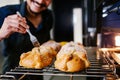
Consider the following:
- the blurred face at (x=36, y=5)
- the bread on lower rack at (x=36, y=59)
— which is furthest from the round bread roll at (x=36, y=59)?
the blurred face at (x=36, y=5)

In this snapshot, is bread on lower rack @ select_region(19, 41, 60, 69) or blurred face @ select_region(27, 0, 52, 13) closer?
bread on lower rack @ select_region(19, 41, 60, 69)

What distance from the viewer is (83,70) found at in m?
1.06

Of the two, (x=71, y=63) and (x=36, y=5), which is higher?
(x=36, y=5)

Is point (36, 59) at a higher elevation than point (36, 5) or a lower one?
lower

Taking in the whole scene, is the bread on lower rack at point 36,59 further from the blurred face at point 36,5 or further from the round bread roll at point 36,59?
the blurred face at point 36,5

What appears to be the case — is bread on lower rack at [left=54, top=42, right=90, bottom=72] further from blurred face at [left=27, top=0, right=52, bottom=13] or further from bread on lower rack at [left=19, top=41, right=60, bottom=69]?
blurred face at [left=27, top=0, right=52, bottom=13]

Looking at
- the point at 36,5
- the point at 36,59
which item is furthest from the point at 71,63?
the point at 36,5

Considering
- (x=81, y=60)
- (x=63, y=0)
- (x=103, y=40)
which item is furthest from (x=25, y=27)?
(x=63, y=0)

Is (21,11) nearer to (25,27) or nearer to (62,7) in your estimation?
(25,27)

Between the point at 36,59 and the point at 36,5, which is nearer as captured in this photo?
the point at 36,59

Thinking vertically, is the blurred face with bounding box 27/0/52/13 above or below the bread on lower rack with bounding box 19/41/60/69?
above

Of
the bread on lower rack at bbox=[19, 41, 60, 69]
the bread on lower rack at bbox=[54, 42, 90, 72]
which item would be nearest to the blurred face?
the bread on lower rack at bbox=[19, 41, 60, 69]

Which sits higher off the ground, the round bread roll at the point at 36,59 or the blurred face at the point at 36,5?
the blurred face at the point at 36,5

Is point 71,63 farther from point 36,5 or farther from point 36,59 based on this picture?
point 36,5
